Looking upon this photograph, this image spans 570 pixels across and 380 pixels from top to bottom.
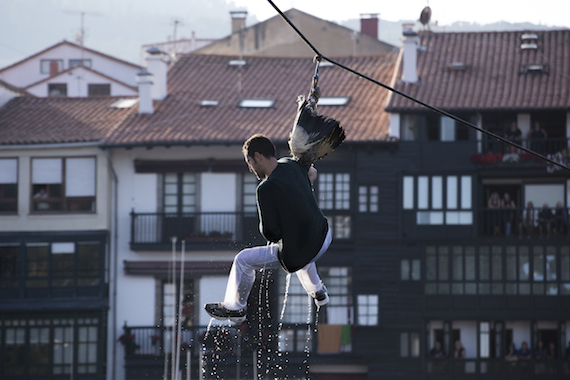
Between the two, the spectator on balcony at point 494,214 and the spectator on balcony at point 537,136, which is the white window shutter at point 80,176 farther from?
the spectator on balcony at point 537,136

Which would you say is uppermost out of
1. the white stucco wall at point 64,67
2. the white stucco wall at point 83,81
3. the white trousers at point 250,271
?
the white stucco wall at point 64,67

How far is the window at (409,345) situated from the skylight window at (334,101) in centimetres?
1041

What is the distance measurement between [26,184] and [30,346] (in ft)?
23.1

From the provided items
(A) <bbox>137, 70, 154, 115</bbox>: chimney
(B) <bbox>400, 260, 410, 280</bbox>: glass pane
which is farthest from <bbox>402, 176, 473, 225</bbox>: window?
(A) <bbox>137, 70, 154, 115</bbox>: chimney

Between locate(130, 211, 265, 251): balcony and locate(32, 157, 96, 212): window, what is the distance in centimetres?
257

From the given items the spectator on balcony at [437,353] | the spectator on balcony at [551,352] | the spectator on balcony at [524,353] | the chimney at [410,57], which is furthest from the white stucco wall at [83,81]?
the spectator on balcony at [551,352]

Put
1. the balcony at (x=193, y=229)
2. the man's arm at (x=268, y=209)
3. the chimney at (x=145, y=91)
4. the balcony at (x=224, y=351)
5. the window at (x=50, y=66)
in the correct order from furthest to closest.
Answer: the window at (x=50, y=66) → the chimney at (x=145, y=91) → the balcony at (x=193, y=229) → the balcony at (x=224, y=351) → the man's arm at (x=268, y=209)

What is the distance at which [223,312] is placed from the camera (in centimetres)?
1102

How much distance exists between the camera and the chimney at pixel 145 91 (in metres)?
47.3

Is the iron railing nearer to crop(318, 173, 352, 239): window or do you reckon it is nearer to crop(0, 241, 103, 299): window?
crop(0, 241, 103, 299): window

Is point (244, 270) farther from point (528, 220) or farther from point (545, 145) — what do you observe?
point (545, 145)

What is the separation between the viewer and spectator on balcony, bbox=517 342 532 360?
1700 inches

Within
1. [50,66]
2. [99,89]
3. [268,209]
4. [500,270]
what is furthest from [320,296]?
[50,66]

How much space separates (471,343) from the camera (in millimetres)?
44469
